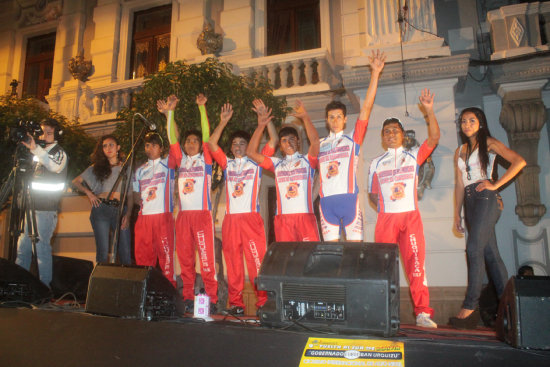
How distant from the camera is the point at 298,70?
7559 mm

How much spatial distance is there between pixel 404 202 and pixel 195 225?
2.19 m

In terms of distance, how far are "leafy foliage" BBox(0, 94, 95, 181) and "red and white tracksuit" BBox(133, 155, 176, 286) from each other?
278 cm

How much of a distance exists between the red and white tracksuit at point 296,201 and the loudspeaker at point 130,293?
4.88ft

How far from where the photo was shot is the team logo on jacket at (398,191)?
3.79m

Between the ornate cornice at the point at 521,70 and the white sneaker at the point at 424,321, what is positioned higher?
the ornate cornice at the point at 521,70

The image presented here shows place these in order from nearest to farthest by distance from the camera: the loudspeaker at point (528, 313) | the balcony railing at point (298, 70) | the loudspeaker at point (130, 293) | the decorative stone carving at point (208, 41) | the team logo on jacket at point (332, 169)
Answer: the loudspeaker at point (528, 313) → the loudspeaker at point (130, 293) → the team logo on jacket at point (332, 169) → the balcony railing at point (298, 70) → the decorative stone carving at point (208, 41)

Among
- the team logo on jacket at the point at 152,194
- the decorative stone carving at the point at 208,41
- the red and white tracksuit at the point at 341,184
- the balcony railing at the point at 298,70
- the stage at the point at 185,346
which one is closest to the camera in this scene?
the stage at the point at 185,346

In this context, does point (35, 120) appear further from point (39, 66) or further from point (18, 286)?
point (39, 66)

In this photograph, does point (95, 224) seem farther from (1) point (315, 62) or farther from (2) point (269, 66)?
(1) point (315, 62)

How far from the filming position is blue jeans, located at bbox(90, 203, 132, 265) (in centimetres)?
473

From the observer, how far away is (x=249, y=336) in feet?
6.99

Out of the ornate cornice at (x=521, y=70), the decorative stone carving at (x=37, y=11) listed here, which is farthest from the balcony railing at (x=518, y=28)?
the decorative stone carving at (x=37, y=11)

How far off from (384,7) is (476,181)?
11.7ft

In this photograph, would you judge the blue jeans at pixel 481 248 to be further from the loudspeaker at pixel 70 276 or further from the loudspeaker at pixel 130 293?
the loudspeaker at pixel 70 276
